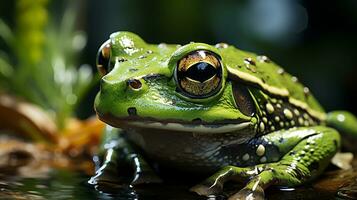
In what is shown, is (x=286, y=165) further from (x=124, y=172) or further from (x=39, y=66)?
(x=39, y=66)

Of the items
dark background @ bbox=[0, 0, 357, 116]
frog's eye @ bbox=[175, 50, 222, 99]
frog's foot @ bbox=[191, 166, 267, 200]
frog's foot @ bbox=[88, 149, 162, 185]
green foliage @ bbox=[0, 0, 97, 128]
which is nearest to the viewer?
frog's foot @ bbox=[191, 166, 267, 200]

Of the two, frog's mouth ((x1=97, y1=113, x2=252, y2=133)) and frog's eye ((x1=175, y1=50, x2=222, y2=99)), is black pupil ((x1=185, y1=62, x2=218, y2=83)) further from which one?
frog's mouth ((x1=97, y1=113, x2=252, y2=133))

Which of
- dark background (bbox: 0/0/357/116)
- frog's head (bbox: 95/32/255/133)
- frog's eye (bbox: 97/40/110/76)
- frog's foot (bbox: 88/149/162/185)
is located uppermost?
dark background (bbox: 0/0/357/116)

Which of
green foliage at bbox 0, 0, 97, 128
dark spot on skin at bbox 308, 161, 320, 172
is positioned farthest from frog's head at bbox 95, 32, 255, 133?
green foliage at bbox 0, 0, 97, 128

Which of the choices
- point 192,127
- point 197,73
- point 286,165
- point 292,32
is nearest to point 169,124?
point 192,127

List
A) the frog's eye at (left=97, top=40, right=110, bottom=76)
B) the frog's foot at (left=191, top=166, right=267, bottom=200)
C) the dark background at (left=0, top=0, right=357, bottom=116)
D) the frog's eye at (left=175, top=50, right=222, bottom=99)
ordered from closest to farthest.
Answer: the frog's foot at (left=191, top=166, right=267, bottom=200)
the frog's eye at (left=175, top=50, right=222, bottom=99)
the frog's eye at (left=97, top=40, right=110, bottom=76)
the dark background at (left=0, top=0, right=357, bottom=116)

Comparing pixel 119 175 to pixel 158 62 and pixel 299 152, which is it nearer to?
pixel 158 62

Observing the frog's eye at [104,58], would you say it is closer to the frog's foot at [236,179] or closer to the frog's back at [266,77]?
the frog's back at [266,77]
